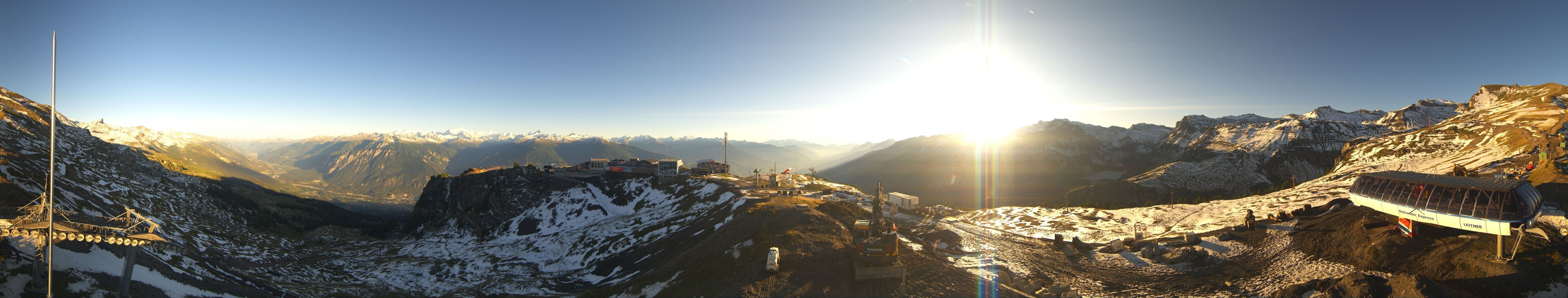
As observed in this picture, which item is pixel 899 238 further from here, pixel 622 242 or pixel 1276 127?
pixel 1276 127

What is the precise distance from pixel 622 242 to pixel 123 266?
1621 inches

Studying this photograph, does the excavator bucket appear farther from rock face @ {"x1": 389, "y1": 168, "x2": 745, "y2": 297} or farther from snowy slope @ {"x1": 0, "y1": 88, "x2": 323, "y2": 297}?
snowy slope @ {"x1": 0, "y1": 88, "x2": 323, "y2": 297}

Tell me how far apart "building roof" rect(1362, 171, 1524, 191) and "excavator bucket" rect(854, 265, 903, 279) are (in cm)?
3730

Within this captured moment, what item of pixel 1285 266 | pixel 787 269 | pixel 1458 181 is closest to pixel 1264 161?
pixel 1458 181

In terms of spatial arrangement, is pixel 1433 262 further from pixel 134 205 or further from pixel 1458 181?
pixel 134 205

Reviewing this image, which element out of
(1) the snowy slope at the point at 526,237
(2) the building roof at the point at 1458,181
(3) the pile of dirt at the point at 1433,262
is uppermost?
(2) the building roof at the point at 1458,181

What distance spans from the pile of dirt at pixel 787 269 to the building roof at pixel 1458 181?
32.3m

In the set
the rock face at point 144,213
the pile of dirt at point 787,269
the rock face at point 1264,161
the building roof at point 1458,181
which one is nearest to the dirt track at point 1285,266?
the building roof at point 1458,181

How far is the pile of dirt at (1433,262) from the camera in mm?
25141

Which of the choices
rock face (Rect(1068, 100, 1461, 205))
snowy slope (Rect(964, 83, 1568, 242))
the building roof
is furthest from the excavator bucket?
rock face (Rect(1068, 100, 1461, 205))

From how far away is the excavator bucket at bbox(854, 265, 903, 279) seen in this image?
95.3ft

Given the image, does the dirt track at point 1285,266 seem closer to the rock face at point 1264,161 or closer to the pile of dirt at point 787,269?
the pile of dirt at point 787,269

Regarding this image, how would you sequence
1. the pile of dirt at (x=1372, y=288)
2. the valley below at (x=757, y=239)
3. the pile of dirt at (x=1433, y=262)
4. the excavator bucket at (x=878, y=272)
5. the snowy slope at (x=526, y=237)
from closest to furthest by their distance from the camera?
the pile of dirt at (x=1372, y=288)
the pile of dirt at (x=1433, y=262)
the excavator bucket at (x=878, y=272)
the valley below at (x=757, y=239)
the snowy slope at (x=526, y=237)

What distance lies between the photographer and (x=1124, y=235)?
5172 centimetres
